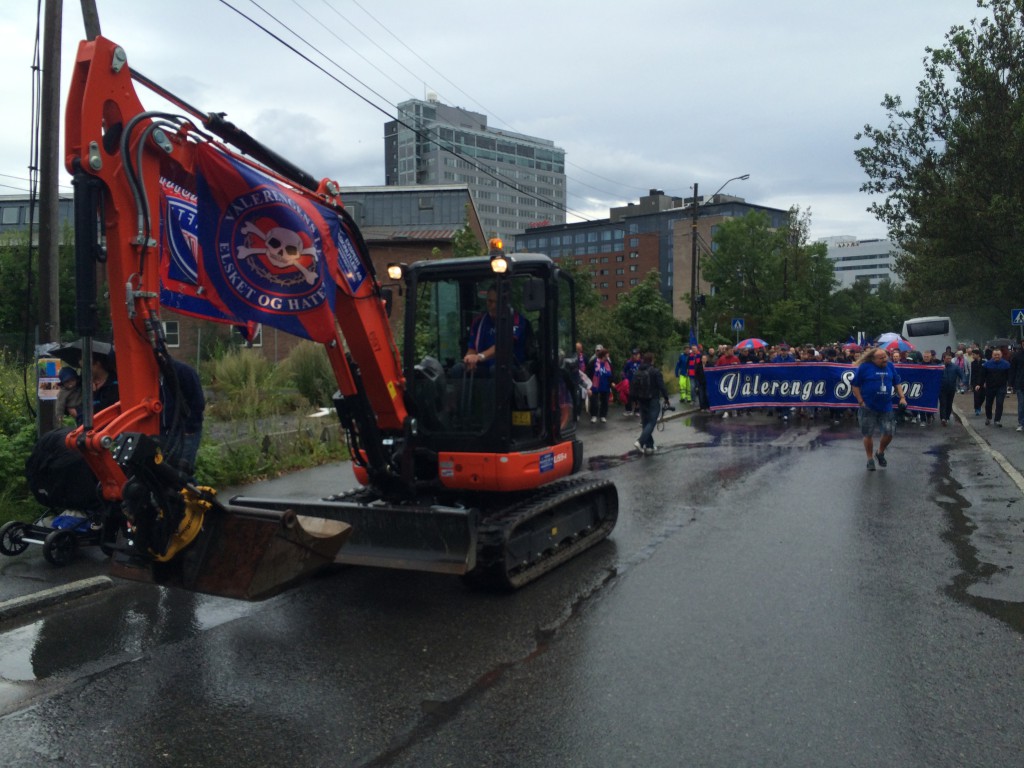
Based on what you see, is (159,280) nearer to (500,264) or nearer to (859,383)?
(500,264)

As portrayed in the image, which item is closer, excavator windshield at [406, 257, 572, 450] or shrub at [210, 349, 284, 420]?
excavator windshield at [406, 257, 572, 450]

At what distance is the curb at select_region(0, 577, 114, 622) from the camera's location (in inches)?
234

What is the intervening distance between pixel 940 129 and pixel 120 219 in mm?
27586

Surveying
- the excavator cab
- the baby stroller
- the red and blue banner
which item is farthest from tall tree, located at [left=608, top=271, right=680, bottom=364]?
the red and blue banner

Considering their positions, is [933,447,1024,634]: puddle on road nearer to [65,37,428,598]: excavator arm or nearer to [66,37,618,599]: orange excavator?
[66,37,618,599]: orange excavator

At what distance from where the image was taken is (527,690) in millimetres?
4688

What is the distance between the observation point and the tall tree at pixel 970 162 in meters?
24.5

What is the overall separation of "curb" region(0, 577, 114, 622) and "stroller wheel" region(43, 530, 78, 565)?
Answer: 2.17 feet

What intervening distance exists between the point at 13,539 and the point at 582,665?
16.7ft

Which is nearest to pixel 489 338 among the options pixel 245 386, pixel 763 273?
pixel 245 386

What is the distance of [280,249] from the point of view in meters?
5.32

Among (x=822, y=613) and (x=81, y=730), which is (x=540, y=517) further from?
(x=81, y=730)

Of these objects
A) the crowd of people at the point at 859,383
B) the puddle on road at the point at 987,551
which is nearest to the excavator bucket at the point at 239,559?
the puddle on road at the point at 987,551

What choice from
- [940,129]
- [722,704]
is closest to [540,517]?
[722,704]
